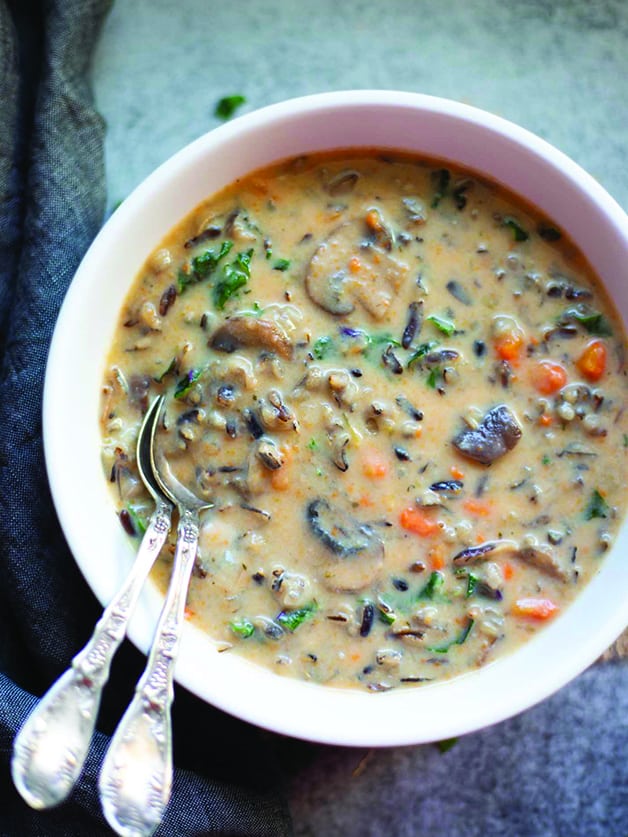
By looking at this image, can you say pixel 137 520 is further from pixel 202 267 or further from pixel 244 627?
pixel 202 267

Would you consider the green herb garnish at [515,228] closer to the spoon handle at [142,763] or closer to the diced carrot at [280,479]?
the diced carrot at [280,479]

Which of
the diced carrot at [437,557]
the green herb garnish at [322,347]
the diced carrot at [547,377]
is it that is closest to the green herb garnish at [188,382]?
the green herb garnish at [322,347]

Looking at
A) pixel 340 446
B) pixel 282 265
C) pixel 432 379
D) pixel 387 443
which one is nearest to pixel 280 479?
pixel 340 446

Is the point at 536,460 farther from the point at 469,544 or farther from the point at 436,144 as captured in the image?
the point at 436,144

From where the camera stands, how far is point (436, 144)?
320cm

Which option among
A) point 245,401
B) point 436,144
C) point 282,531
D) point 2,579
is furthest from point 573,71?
point 2,579

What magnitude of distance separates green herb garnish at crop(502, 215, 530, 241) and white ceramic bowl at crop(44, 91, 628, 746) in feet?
0.30

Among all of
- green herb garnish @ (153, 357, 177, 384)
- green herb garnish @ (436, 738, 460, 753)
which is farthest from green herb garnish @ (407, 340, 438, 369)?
green herb garnish @ (436, 738, 460, 753)

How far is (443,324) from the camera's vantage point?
3139mm

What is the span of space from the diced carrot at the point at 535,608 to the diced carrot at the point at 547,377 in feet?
2.14

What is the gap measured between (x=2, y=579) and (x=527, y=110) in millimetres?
2483

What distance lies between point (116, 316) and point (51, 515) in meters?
0.71

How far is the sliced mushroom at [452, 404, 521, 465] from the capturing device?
3.07 meters

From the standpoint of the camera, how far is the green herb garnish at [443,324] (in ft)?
10.3
